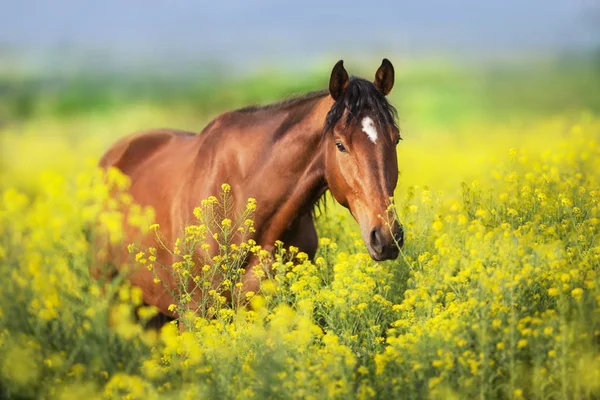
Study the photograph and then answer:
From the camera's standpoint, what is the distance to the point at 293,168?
16.7 feet

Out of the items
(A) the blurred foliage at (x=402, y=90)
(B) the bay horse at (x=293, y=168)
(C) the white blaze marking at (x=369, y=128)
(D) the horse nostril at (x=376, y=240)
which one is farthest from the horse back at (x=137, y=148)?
(A) the blurred foliage at (x=402, y=90)

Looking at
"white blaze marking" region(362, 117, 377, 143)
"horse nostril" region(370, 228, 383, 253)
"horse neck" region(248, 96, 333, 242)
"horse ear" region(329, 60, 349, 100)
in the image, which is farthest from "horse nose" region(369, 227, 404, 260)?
"horse ear" region(329, 60, 349, 100)

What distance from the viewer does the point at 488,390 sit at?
391 cm

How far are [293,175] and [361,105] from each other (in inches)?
29.3

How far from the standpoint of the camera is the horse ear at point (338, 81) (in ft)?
15.4

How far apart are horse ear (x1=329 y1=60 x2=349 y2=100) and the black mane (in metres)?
0.03

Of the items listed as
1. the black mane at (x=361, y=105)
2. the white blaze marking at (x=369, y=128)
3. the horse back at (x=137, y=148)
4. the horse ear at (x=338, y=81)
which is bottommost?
the horse back at (x=137, y=148)

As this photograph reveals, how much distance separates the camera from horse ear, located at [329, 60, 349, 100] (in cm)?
469

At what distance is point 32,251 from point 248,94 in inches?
865

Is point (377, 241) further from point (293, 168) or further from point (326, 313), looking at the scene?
point (293, 168)

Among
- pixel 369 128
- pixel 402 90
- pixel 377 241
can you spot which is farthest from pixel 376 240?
pixel 402 90

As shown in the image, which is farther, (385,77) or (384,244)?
(385,77)

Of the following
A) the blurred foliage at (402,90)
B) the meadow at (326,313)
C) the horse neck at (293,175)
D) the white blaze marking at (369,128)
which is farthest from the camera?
the blurred foliage at (402,90)

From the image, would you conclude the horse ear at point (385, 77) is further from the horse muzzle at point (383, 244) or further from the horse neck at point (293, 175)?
the horse muzzle at point (383, 244)
